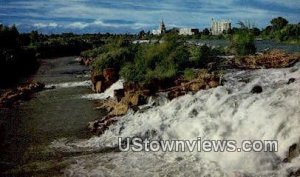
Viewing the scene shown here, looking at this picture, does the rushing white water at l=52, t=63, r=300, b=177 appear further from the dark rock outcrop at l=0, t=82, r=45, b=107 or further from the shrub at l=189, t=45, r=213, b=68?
the shrub at l=189, t=45, r=213, b=68

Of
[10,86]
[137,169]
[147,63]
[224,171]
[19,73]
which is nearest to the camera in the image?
[224,171]

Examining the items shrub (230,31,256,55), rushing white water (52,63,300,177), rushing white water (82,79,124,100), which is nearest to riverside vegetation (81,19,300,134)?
shrub (230,31,256,55)

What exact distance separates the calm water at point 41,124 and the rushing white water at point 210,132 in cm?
111

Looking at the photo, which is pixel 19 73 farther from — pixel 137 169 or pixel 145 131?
pixel 137 169

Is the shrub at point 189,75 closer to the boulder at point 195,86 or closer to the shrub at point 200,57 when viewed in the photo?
the boulder at point 195,86

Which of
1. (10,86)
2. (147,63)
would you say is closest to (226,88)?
(147,63)

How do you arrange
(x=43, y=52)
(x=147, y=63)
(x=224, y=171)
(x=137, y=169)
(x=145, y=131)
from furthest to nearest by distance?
(x=43, y=52)
(x=147, y=63)
(x=145, y=131)
(x=137, y=169)
(x=224, y=171)

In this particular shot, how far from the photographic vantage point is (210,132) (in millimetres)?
15969

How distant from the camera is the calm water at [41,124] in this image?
53.5ft

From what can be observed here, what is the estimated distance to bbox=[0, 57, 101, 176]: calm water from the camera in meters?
16.3

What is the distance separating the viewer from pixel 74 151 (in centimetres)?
1653

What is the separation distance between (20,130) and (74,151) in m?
4.97

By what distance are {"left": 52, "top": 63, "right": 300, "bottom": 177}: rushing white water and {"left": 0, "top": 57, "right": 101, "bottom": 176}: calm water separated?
3.63ft

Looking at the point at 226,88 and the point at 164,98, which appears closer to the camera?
the point at 226,88
